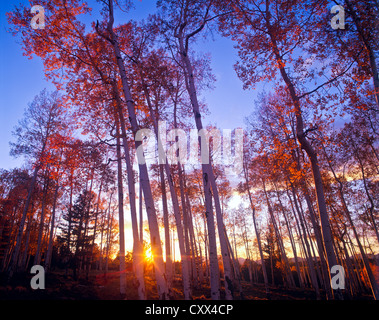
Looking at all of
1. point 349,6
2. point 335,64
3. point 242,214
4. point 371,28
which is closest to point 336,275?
point 335,64

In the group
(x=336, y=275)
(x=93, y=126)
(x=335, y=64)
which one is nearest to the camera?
(x=336, y=275)

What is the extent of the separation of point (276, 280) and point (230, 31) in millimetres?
35021

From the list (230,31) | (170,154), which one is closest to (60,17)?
(230,31)

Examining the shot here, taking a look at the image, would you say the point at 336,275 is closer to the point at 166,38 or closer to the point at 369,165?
the point at 166,38

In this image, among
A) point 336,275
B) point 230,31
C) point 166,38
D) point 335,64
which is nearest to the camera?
point 336,275

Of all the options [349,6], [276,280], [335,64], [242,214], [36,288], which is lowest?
[276,280]

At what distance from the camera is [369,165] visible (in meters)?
13.8

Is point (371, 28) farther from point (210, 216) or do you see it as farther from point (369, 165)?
point (369, 165)

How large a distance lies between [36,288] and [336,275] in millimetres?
14797

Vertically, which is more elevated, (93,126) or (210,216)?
(93,126)

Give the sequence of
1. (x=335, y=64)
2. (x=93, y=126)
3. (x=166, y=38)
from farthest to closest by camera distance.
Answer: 1. (x=93, y=126)
2. (x=166, y=38)
3. (x=335, y=64)

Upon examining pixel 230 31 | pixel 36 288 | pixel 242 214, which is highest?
pixel 230 31

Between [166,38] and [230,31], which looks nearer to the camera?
[230,31]
